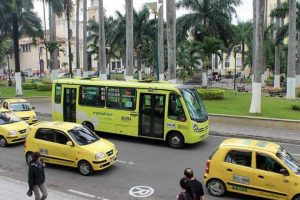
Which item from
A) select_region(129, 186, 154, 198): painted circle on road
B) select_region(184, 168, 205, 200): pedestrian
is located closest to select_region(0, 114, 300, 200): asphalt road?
select_region(129, 186, 154, 198): painted circle on road

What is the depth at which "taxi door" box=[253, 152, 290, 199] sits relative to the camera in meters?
10.0

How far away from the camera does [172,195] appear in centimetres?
1119

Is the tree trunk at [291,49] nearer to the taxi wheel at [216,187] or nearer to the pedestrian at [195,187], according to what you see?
the taxi wheel at [216,187]

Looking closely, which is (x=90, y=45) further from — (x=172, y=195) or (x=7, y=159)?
(x=172, y=195)

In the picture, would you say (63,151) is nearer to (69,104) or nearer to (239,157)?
(239,157)

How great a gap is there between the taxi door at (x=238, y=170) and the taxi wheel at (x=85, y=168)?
4690 mm

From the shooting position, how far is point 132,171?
13.6 metres

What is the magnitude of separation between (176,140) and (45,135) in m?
5.84

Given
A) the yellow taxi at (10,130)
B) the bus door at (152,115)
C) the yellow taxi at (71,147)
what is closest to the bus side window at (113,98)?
the bus door at (152,115)

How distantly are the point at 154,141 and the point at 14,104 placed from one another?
9.25 meters

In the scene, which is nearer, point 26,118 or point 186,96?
point 186,96

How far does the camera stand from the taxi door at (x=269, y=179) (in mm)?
10039

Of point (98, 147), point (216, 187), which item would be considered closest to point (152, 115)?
point (98, 147)

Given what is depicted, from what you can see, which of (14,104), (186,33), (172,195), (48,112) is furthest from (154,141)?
(186,33)
